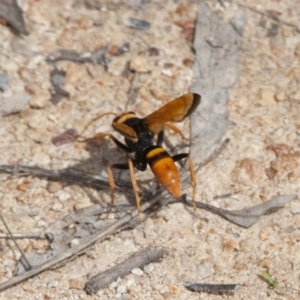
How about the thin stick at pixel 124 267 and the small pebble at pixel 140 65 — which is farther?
the small pebble at pixel 140 65

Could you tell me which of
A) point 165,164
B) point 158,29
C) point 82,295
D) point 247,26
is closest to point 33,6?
point 158,29

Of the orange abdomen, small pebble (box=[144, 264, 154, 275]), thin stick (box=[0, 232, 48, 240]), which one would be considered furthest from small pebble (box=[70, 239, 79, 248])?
the orange abdomen

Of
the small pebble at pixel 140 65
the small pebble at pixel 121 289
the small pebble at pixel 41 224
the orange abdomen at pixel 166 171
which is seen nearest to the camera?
the small pebble at pixel 121 289

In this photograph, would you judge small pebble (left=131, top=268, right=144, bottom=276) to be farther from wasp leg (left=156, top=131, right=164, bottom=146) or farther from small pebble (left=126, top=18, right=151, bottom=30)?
small pebble (left=126, top=18, right=151, bottom=30)

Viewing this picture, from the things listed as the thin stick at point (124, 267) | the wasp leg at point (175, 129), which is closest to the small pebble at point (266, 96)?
the wasp leg at point (175, 129)

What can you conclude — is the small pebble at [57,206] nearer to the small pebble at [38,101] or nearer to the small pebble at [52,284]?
the small pebble at [52,284]

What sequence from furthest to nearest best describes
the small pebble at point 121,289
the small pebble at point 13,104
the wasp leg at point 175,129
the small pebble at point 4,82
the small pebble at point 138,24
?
the small pebble at point 138,24
the small pebble at point 4,82
the small pebble at point 13,104
the wasp leg at point 175,129
the small pebble at point 121,289
